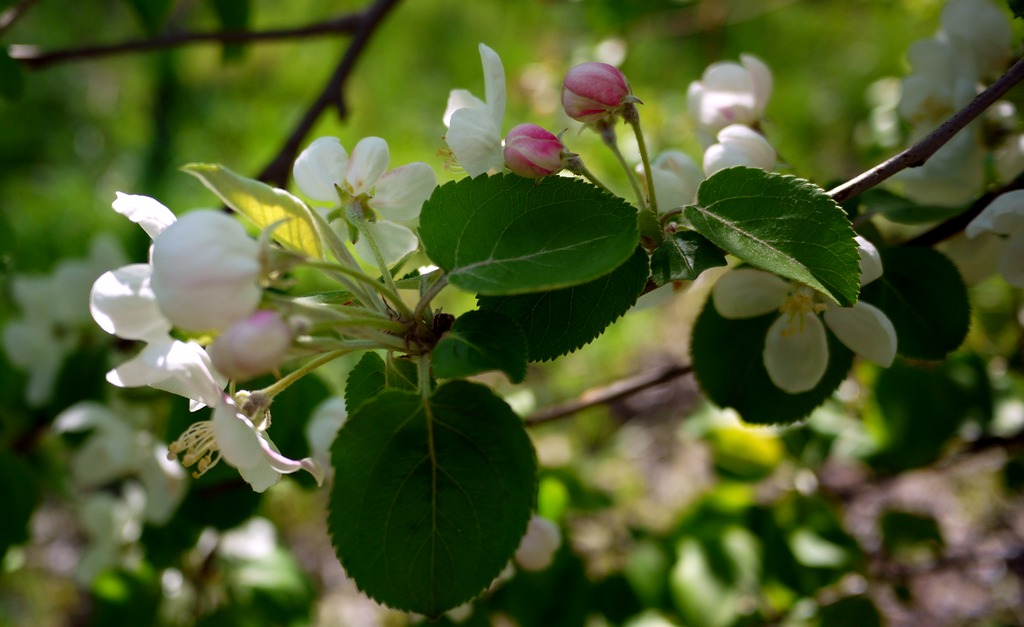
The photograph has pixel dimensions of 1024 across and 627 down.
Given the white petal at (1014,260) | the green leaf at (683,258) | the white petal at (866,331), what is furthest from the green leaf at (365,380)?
the white petal at (1014,260)

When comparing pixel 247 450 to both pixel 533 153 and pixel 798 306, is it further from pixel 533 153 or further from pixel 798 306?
pixel 798 306

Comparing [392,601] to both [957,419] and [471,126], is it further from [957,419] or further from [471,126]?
[957,419]

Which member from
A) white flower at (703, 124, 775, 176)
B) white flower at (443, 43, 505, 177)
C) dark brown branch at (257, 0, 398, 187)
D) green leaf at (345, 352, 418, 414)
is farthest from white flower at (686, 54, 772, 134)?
dark brown branch at (257, 0, 398, 187)

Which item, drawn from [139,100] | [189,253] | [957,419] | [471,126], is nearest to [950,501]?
[957,419]

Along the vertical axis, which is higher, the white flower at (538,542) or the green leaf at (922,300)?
the green leaf at (922,300)

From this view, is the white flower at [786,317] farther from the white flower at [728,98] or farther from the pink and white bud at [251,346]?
the pink and white bud at [251,346]

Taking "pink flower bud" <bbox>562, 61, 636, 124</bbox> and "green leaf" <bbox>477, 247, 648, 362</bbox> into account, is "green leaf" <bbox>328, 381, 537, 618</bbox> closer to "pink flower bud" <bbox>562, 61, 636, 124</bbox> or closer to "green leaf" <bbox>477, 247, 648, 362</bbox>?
"green leaf" <bbox>477, 247, 648, 362</bbox>
